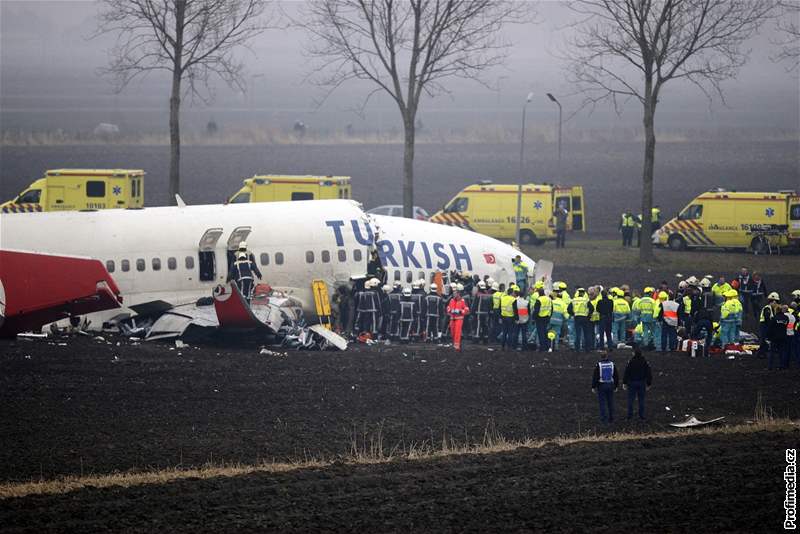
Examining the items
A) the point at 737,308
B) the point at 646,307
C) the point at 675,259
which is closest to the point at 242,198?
the point at 675,259

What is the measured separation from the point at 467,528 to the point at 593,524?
1.82 metres

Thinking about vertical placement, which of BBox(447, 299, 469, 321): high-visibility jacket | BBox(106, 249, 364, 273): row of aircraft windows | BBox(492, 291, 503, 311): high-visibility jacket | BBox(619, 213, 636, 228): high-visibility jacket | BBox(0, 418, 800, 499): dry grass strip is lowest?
BBox(0, 418, 800, 499): dry grass strip

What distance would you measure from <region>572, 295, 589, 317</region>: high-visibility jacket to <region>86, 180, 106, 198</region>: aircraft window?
2783 centimetres

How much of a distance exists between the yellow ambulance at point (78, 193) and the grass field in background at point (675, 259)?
18502mm

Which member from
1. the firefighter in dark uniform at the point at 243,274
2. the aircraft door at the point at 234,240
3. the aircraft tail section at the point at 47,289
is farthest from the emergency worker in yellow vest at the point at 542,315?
the aircraft tail section at the point at 47,289

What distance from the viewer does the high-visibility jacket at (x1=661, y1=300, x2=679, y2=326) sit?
97.7ft

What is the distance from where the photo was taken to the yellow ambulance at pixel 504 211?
2089 inches

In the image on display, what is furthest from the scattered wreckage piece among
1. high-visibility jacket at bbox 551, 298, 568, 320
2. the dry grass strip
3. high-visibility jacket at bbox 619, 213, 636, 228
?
high-visibility jacket at bbox 619, 213, 636, 228

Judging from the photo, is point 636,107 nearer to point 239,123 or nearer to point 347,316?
point 239,123

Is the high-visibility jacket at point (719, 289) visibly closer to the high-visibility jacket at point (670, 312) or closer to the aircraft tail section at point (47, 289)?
the high-visibility jacket at point (670, 312)

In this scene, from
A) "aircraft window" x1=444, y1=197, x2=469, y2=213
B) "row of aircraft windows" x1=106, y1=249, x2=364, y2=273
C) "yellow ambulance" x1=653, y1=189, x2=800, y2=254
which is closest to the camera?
"row of aircraft windows" x1=106, y1=249, x2=364, y2=273

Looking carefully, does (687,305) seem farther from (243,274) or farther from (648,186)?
(648,186)

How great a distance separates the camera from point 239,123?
119625mm

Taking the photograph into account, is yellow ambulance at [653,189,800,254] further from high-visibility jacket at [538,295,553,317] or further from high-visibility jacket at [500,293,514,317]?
high-visibility jacket at [500,293,514,317]
